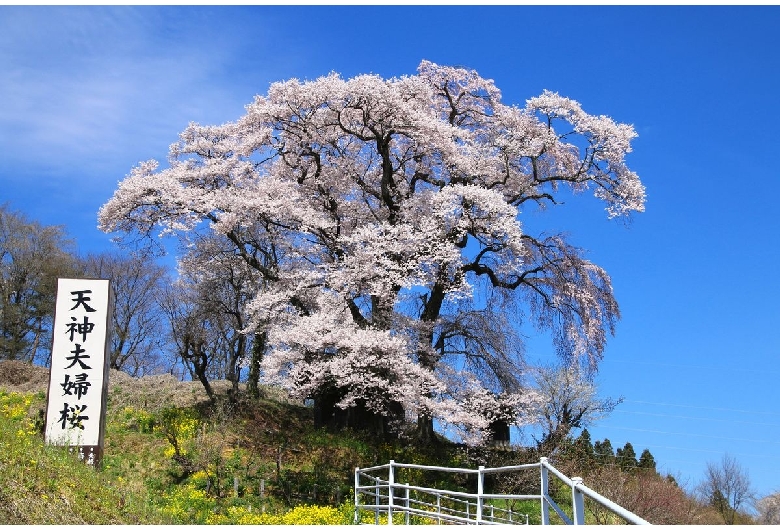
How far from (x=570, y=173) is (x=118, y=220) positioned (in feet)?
53.1

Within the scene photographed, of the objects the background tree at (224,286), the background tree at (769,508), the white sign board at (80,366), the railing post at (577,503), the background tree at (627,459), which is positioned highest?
the background tree at (224,286)

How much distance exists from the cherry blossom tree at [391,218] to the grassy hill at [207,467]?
1.88 meters

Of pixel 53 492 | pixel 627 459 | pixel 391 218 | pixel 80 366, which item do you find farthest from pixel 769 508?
pixel 53 492

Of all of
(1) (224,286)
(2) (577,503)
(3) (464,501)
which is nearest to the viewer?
(2) (577,503)

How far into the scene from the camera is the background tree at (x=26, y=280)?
4116cm

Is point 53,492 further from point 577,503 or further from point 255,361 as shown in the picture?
point 255,361

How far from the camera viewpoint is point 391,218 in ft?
86.7

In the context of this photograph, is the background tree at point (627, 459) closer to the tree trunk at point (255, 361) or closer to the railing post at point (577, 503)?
the tree trunk at point (255, 361)

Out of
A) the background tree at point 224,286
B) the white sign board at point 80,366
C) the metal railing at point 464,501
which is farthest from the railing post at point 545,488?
the background tree at point 224,286

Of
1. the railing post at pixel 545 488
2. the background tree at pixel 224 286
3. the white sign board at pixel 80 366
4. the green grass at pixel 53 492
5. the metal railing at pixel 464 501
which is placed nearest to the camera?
the metal railing at pixel 464 501

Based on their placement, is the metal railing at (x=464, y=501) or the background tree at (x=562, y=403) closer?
the metal railing at (x=464, y=501)

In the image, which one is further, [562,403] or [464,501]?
[562,403]

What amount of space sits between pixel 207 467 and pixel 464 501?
25.5 feet

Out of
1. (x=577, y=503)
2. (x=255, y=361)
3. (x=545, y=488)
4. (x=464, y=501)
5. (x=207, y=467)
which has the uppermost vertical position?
(x=255, y=361)
